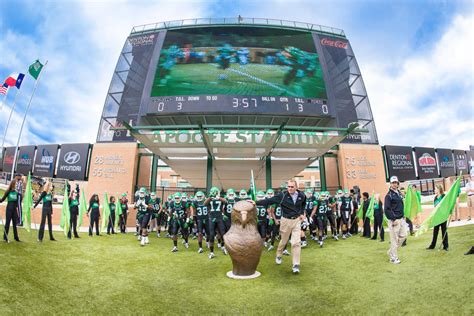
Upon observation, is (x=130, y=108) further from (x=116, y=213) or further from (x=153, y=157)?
(x=116, y=213)

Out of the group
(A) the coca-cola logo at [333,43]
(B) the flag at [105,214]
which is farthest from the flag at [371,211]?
(A) the coca-cola logo at [333,43]

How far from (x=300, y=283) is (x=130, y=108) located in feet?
69.3

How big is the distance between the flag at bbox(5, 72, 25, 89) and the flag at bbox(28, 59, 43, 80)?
1.22 meters

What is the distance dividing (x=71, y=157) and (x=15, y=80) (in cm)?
617

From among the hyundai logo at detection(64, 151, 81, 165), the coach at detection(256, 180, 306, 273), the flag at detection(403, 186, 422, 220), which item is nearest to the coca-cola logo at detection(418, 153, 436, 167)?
the flag at detection(403, 186, 422, 220)

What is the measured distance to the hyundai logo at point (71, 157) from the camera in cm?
2017

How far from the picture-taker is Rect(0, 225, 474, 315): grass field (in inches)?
146

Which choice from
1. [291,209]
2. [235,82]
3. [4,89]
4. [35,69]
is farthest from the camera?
[235,82]

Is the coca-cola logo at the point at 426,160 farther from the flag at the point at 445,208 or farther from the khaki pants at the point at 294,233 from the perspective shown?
the khaki pants at the point at 294,233

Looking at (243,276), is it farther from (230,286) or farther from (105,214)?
(105,214)

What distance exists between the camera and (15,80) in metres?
17.0

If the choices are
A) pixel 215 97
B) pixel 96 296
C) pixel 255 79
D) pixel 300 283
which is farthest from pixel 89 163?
pixel 300 283

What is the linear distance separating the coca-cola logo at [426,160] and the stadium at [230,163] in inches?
4.9

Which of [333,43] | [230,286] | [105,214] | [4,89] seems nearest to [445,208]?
[230,286]
